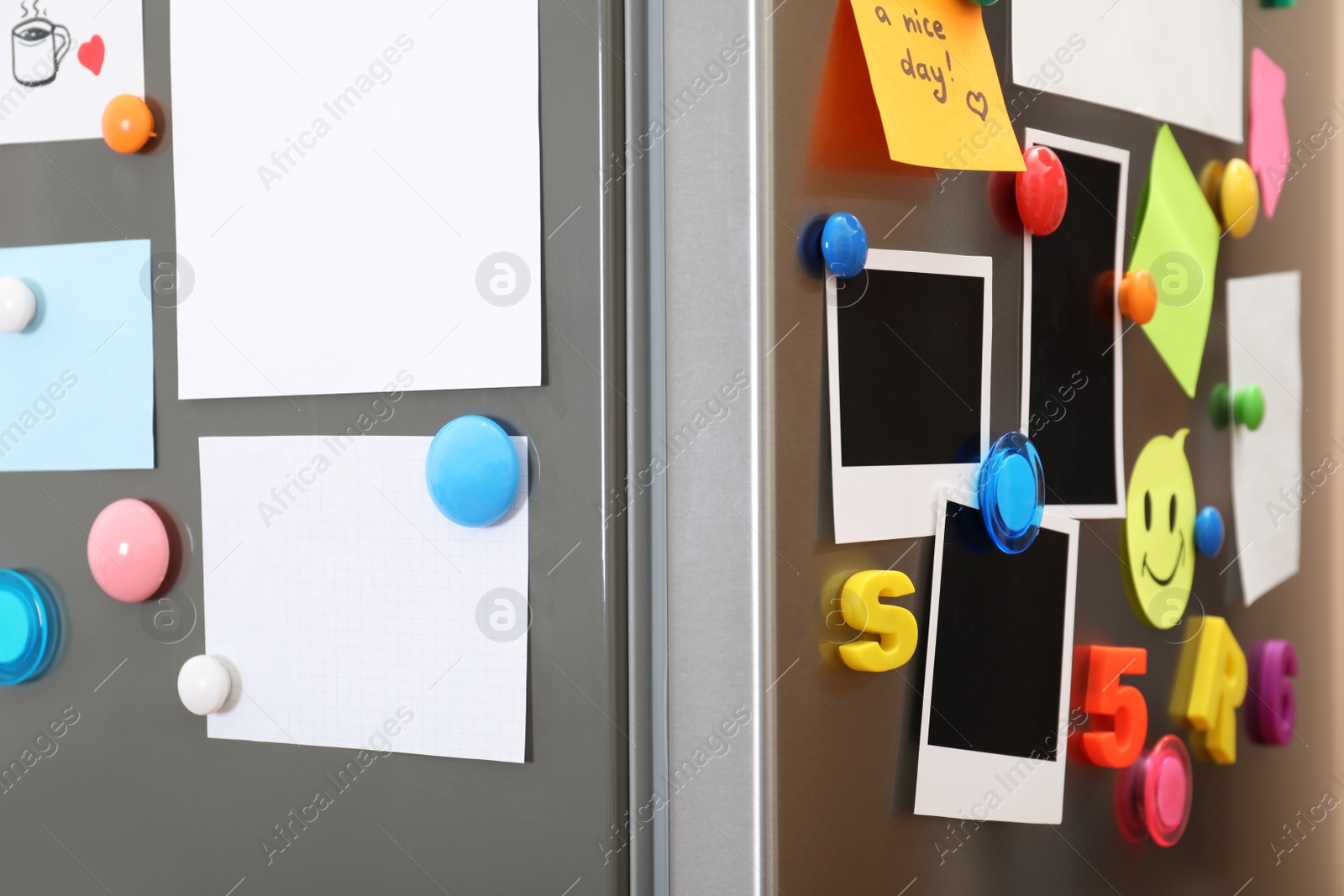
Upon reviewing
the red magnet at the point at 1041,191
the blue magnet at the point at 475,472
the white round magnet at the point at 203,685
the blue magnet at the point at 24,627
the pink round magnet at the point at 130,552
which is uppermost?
the red magnet at the point at 1041,191

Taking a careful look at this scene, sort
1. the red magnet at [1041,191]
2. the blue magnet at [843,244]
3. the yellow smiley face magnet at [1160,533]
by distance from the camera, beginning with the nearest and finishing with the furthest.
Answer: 1. the blue magnet at [843,244]
2. the red magnet at [1041,191]
3. the yellow smiley face magnet at [1160,533]

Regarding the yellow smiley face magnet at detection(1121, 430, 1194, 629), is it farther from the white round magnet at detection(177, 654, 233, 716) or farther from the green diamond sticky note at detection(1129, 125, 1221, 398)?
the white round magnet at detection(177, 654, 233, 716)

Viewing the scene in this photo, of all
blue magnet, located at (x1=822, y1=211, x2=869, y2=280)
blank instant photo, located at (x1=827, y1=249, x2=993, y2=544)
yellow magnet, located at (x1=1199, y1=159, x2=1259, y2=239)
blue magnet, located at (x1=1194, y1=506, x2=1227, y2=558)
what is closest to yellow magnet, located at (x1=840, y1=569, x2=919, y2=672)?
blank instant photo, located at (x1=827, y1=249, x2=993, y2=544)

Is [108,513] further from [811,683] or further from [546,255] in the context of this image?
[811,683]

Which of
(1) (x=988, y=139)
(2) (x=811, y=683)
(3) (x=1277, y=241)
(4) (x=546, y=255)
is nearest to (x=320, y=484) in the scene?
(4) (x=546, y=255)

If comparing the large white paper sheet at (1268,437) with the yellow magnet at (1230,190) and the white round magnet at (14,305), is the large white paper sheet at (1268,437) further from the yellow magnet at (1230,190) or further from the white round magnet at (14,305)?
the white round magnet at (14,305)

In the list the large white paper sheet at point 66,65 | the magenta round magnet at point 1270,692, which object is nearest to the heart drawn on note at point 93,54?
the large white paper sheet at point 66,65

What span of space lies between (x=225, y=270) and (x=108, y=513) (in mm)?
168

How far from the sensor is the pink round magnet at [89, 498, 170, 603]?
0.66 metres

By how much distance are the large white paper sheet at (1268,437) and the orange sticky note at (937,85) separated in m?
0.38

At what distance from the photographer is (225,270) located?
0.65 metres

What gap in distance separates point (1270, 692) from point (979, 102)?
2.00 feet

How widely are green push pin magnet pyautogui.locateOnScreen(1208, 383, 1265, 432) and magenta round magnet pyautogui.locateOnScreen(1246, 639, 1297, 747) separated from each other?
0.20 m

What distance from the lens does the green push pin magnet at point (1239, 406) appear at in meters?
0.87
